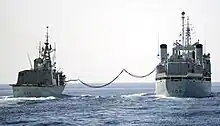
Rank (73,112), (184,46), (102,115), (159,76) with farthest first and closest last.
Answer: (184,46) → (159,76) → (73,112) → (102,115)

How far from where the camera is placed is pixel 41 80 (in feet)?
404

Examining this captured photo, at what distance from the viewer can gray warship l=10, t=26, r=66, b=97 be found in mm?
118438

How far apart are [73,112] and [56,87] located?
52745mm

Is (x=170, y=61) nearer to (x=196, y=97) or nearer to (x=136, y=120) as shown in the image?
(x=196, y=97)

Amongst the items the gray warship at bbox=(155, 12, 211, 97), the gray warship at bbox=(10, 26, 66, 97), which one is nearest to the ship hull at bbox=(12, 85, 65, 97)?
the gray warship at bbox=(10, 26, 66, 97)

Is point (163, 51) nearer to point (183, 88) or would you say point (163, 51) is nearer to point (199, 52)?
point (199, 52)

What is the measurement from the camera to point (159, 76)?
12512 cm

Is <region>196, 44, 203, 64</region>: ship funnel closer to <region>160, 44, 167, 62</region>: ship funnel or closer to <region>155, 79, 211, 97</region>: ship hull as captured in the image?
<region>160, 44, 167, 62</region>: ship funnel

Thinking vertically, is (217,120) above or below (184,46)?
below

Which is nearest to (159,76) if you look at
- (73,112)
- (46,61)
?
(46,61)

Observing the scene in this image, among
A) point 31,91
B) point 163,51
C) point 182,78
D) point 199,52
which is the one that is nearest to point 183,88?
point 182,78

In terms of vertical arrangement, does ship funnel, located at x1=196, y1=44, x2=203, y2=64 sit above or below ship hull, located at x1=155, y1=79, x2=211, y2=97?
above

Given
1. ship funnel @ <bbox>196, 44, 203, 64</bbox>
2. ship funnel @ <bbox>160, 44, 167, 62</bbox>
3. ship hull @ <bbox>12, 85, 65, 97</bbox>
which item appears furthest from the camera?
ship funnel @ <bbox>160, 44, 167, 62</bbox>

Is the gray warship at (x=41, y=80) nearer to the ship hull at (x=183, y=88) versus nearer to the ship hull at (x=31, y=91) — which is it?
the ship hull at (x=31, y=91)
